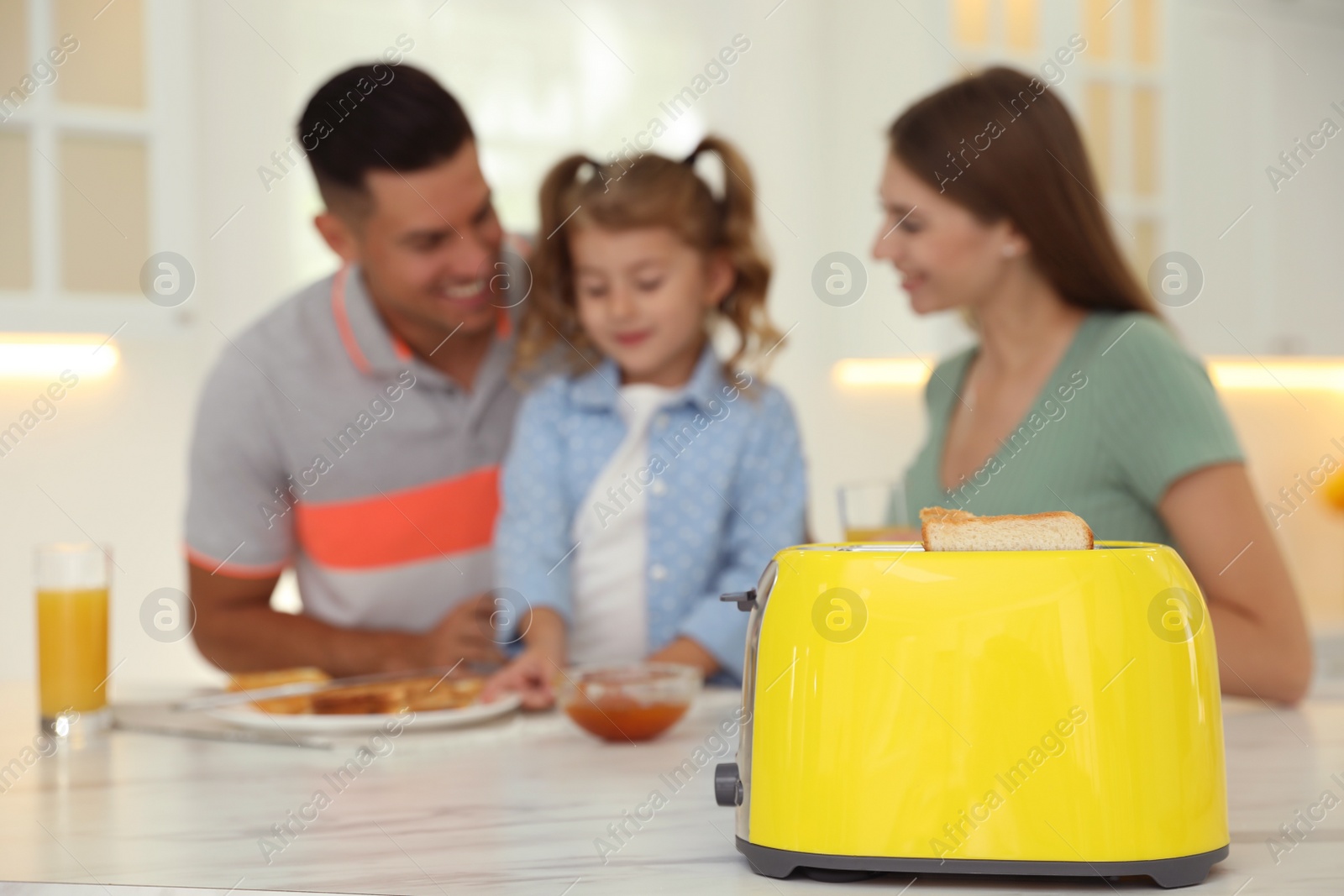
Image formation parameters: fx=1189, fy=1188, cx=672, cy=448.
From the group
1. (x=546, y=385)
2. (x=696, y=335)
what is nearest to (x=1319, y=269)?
(x=696, y=335)

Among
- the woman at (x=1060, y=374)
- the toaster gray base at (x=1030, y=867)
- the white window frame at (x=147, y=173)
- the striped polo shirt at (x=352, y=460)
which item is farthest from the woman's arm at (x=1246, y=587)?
the white window frame at (x=147, y=173)

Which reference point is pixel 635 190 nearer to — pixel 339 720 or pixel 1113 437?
pixel 1113 437

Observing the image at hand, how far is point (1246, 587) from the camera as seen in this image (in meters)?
1.29

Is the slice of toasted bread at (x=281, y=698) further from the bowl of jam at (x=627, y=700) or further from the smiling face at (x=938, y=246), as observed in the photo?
the smiling face at (x=938, y=246)

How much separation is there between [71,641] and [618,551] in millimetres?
748

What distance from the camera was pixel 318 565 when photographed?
1.91 meters

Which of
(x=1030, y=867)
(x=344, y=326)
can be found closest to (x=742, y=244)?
(x=344, y=326)

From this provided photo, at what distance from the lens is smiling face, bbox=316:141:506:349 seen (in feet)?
5.57

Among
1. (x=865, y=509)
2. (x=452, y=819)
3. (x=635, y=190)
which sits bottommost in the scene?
(x=452, y=819)

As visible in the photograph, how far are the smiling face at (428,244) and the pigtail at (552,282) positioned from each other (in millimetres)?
76

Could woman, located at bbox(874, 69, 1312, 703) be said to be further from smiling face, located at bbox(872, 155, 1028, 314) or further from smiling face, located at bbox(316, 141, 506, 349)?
smiling face, located at bbox(316, 141, 506, 349)

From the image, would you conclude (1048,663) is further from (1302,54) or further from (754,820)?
(1302,54)

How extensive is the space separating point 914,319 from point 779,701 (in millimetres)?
2685

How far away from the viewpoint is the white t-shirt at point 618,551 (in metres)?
1.71
